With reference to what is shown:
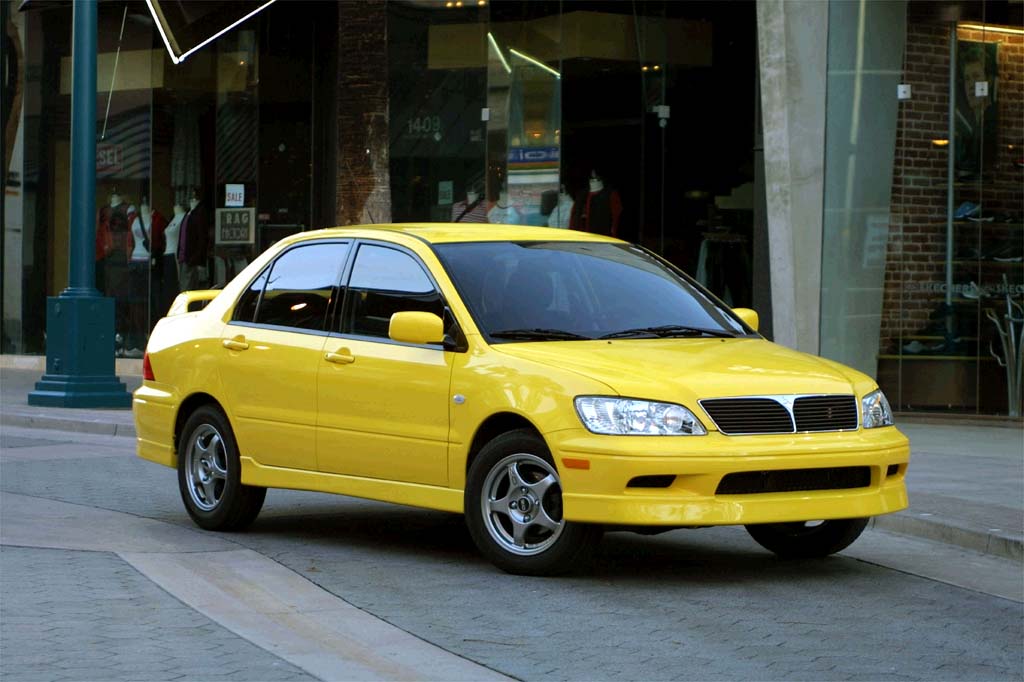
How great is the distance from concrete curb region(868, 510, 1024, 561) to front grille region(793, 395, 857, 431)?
1608mm

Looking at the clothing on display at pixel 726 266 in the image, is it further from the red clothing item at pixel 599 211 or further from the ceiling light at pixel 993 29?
the ceiling light at pixel 993 29

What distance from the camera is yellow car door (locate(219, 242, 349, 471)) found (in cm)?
909

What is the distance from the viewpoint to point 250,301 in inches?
384

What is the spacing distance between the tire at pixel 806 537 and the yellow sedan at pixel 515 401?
0.04 ft

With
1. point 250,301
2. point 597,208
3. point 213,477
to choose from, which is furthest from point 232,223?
point 213,477

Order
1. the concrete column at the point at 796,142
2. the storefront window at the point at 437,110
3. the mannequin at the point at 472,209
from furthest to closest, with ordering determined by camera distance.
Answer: the storefront window at the point at 437,110, the mannequin at the point at 472,209, the concrete column at the point at 796,142

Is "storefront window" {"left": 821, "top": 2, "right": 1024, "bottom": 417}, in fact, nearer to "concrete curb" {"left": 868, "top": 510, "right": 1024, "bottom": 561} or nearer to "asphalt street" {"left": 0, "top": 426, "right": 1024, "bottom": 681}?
"concrete curb" {"left": 868, "top": 510, "right": 1024, "bottom": 561}

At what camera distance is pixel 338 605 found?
7.35 meters

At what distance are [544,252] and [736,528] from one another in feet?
7.13

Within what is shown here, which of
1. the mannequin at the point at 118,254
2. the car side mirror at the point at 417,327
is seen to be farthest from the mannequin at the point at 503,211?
the car side mirror at the point at 417,327

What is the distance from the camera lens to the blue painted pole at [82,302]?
18250 mm

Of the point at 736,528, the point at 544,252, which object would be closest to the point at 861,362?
the point at 736,528

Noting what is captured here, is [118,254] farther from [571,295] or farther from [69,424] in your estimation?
[571,295]

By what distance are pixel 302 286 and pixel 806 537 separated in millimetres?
3013
